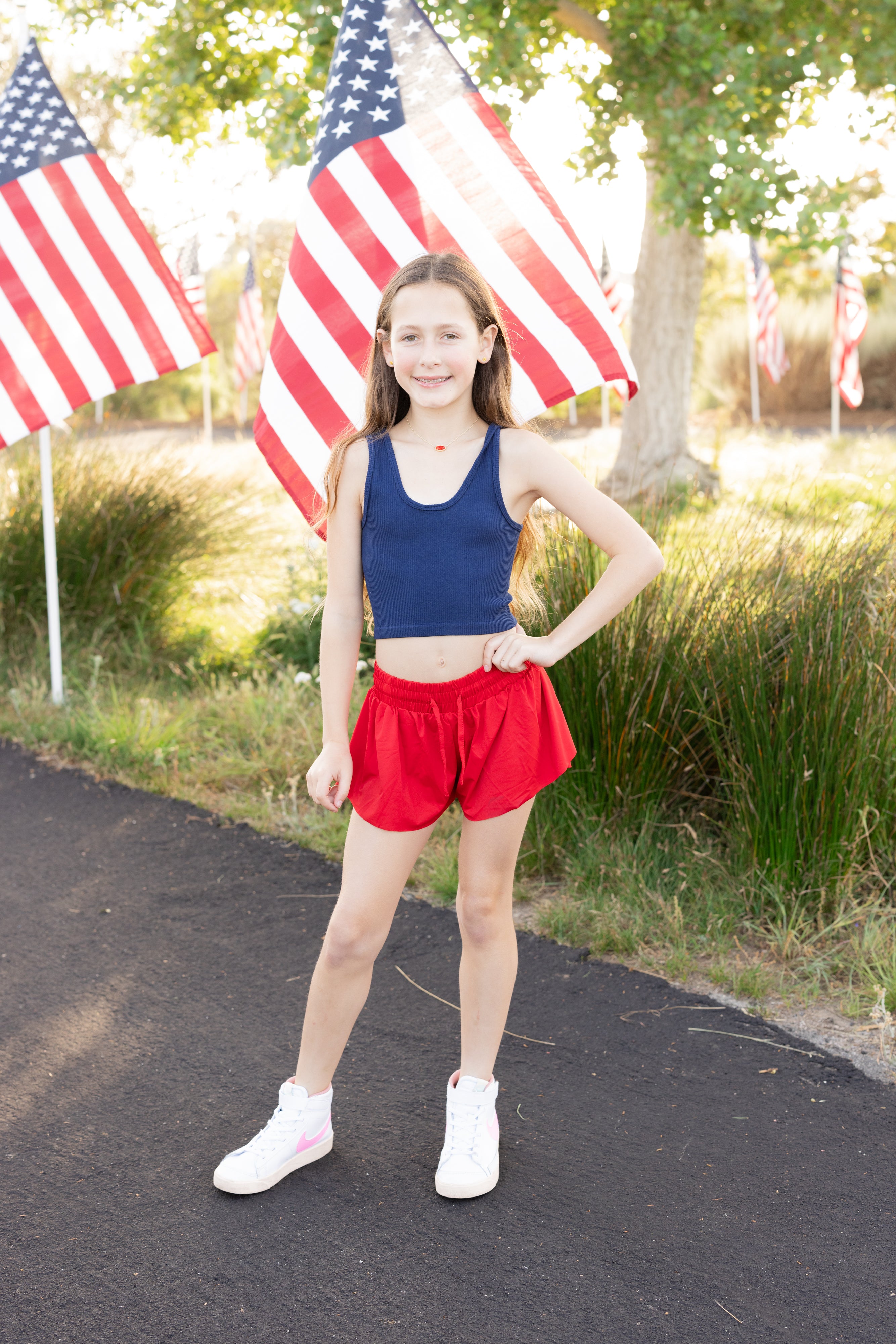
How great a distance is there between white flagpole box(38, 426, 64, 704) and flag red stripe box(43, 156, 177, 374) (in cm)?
72

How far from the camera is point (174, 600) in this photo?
6.68 m

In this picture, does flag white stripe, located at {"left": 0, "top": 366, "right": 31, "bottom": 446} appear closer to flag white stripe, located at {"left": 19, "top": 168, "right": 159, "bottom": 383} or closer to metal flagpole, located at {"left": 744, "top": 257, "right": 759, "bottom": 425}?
flag white stripe, located at {"left": 19, "top": 168, "right": 159, "bottom": 383}

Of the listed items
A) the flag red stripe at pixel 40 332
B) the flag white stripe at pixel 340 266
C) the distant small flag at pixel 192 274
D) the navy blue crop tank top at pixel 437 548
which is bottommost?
the navy blue crop tank top at pixel 437 548

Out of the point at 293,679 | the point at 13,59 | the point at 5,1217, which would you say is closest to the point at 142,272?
the point at 293,679

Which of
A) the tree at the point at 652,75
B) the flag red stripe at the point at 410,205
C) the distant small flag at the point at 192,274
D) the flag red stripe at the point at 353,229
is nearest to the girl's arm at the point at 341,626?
the flag red stripe at the point at 410,205

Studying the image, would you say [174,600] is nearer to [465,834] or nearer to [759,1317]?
[465,834]

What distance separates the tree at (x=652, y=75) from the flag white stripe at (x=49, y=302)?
12.5 feet

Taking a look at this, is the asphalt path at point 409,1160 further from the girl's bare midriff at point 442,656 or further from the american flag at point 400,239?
the american flag at point 400,239

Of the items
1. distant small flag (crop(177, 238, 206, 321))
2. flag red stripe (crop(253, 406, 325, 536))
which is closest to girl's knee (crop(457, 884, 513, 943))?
flag red stripe (crop(253, 406, 325, 536))

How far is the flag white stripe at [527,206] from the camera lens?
3.60 m

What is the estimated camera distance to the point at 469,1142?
234 centimetres

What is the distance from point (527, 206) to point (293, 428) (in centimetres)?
104

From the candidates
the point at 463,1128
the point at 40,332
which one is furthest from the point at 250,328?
the point at 463,1128

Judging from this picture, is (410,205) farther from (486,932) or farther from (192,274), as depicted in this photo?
(192,274)
